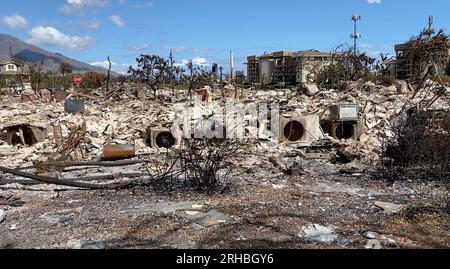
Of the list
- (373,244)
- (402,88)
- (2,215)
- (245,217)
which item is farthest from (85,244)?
(402,88)

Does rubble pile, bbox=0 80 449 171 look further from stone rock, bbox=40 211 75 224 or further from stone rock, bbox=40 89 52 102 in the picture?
stone rock, bbox=40 211 75 224

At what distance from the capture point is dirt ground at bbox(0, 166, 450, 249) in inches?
161

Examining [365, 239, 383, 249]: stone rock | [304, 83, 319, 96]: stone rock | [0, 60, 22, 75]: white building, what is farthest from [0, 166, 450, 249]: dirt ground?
[0, 60, 22, 75]: white building

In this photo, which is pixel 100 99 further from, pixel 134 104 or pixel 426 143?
pixel 426 143

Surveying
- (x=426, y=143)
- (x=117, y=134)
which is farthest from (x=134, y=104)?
(x=426, y=143)

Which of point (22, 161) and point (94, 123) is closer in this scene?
point (22, 161)

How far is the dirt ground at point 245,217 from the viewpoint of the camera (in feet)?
13.4

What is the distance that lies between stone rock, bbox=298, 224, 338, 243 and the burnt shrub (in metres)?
2.46

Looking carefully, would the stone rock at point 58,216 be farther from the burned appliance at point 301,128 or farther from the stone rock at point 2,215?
the burned appliance at point 301,128

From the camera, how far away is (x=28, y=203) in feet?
18.4

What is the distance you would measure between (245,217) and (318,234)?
0.80 m
